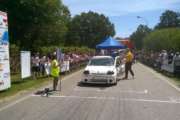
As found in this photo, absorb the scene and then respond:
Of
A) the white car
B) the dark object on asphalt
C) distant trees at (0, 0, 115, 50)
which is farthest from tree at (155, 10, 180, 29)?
the dark object on asphalt

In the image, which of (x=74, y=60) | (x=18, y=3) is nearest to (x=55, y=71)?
(x=74, y=60)

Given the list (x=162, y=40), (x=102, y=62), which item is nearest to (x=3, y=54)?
(x=102, y=62)

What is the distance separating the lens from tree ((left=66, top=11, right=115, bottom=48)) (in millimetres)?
106375

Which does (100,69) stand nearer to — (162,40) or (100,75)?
(100,75)

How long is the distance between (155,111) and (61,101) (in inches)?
147

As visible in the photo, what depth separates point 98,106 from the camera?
46.6 ft

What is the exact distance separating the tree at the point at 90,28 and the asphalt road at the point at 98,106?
281 ft

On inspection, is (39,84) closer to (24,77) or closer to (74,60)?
(24,77)

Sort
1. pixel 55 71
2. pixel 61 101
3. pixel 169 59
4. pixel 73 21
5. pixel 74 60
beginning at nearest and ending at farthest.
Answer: pixel 61 101 → pixel 55 71 → pixel 169 59 → pixel 74 60 → pixel 73 21

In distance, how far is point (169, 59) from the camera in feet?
104

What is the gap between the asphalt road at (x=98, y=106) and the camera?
39.6 ft

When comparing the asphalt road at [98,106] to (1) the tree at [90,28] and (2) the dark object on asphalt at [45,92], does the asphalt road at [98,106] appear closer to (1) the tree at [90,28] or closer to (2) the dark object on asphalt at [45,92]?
(2) the dark object on asphalt at [45,92]

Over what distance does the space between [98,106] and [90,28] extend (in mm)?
96113

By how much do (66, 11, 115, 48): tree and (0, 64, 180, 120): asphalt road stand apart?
8566 cm
